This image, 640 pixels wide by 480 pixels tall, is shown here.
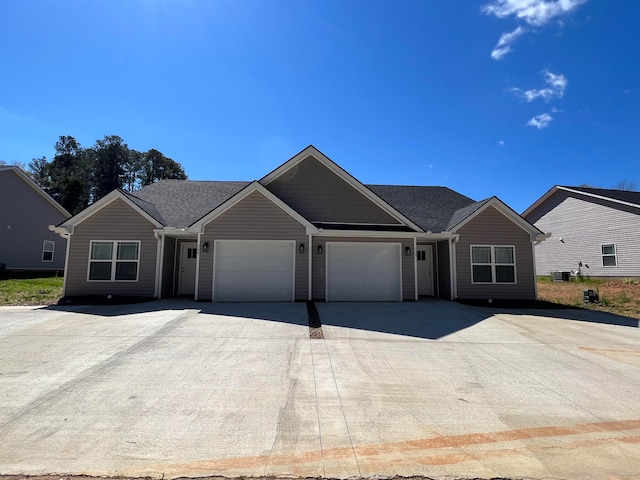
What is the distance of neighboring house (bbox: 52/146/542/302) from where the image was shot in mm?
12828

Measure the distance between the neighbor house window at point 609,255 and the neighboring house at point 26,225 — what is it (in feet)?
120

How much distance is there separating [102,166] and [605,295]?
177 feet

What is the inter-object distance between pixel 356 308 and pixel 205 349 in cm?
578

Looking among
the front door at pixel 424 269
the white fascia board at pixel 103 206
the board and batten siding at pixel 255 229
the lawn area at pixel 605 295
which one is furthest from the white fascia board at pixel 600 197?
the white fascia board at pixel 103 206

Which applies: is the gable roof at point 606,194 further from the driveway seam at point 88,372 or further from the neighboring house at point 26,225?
the neighboring house at point 26,225

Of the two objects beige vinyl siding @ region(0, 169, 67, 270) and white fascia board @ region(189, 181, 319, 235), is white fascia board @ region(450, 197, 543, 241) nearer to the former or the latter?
white fascia board @ region(189, 181, 319, 235)

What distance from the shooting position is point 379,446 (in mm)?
3592

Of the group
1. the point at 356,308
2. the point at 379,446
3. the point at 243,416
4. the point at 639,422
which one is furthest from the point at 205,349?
the point at 639,422

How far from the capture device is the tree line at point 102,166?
4666 cm

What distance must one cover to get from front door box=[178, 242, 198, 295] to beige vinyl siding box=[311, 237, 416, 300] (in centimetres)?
561

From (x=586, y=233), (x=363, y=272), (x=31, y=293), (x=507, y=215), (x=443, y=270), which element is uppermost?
(x=586, y=233)

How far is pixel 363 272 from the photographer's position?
13.5 m

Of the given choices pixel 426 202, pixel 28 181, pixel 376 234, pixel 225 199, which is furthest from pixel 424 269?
pixel 28 181

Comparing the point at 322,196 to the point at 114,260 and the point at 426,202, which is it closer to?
the point at 426,202
